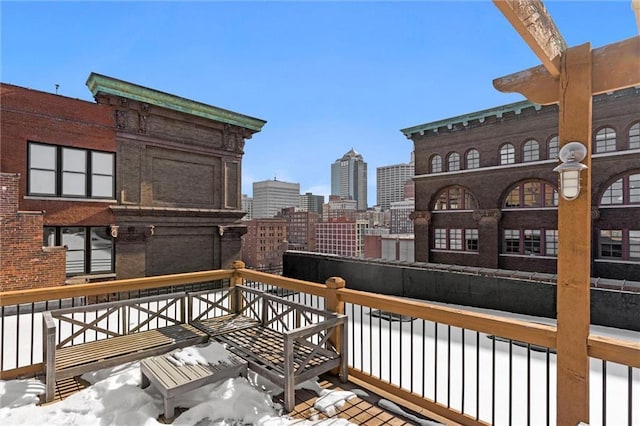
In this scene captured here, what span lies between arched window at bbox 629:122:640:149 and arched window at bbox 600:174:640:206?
1.61 m

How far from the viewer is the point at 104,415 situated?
3.48 meters

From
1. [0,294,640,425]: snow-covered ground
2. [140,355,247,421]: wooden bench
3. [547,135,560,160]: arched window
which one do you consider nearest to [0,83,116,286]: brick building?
[0,294,640,425]: snow-covered ground

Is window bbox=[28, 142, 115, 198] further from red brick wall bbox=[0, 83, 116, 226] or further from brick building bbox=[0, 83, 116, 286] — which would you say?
red brick wall bbox=[0, 83, 116, 226]

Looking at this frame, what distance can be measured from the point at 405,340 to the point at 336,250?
94.5 meters

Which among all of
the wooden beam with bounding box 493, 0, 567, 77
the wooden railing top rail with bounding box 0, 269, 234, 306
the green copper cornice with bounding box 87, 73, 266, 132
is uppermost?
the green copper cornice with bounding box 87, 73, 266, 132

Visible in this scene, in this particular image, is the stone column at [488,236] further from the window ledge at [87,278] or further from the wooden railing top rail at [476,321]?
the window ledge at [87,278]

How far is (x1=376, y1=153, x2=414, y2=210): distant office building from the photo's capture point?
168 m

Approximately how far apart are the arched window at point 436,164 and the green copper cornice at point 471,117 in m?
2.19

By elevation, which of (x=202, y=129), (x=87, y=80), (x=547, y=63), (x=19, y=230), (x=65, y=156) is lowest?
(x=19, y=230)

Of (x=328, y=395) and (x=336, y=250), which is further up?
(x=328, y=395)

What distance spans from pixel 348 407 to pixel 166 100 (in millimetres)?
15211

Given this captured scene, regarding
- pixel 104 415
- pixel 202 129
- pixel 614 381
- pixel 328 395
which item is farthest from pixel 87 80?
pixel 614 381

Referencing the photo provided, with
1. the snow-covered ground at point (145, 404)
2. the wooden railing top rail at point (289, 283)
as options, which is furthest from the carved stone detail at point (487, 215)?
the snow-covered ground at point (145, 404)

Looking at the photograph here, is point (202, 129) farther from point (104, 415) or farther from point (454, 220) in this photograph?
point (454, 220)
